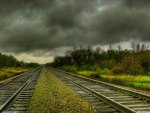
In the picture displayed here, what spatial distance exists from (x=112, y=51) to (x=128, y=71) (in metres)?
95.1

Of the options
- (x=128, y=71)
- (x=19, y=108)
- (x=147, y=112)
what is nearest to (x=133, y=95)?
(x=147, y=112)

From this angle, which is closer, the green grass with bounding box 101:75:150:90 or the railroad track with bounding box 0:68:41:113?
the railroad track with bounding box 0:68:41:113

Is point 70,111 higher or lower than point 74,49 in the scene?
lower

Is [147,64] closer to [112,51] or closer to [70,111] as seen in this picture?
[70,111]

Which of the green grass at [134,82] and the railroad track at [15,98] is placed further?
the green grass at [134,82]

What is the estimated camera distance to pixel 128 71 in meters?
42.5

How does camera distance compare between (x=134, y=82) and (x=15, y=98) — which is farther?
(x=134, y=82)

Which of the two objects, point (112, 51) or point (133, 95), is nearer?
point (133, 95)

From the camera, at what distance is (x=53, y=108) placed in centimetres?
997

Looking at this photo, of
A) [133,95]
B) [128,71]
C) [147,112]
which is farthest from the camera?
[128,71]

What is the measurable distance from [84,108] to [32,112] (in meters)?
2.03

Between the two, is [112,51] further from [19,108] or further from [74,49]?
[19,108]

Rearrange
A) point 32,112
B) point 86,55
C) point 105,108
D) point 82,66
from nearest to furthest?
point 32,112 → point 105,108 → point 82,66 → point 86,55

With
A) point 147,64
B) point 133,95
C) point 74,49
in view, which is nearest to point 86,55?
point 74,49
